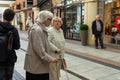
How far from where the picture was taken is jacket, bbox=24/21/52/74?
4.24m

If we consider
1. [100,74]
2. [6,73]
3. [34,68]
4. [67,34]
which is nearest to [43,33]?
[34,68]

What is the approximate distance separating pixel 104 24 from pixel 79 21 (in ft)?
11.4

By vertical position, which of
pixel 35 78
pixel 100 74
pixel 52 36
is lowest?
pixel 100 74

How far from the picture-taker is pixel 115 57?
11.2m

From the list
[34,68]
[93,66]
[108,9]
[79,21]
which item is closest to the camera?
[34,68]

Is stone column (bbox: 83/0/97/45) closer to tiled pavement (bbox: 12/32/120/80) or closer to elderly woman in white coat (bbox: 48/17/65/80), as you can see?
tiled pavement (bbox: 12/32/120/80)

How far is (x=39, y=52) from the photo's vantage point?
13.9 feet

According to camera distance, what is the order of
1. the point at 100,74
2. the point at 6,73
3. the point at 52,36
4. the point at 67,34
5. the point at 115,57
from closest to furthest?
the point at 6,73
the point at 52,36
the point at 100,74
the point at 115,57
the point at 67,34

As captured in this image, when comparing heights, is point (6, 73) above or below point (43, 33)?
below

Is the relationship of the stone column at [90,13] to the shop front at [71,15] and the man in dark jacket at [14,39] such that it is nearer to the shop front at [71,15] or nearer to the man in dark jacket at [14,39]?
the shop front at [71,15]

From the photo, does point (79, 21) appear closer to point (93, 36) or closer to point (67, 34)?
point (67, 34)

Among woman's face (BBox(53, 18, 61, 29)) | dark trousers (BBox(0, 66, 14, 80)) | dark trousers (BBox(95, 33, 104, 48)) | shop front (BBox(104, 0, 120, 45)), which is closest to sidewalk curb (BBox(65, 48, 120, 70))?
dark trousers (BBox(95, 33, 104, 48))

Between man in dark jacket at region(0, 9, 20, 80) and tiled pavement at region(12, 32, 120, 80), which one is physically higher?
man in dark jacket at region(0, 9, 20, 80)

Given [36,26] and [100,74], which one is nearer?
[36,26]
